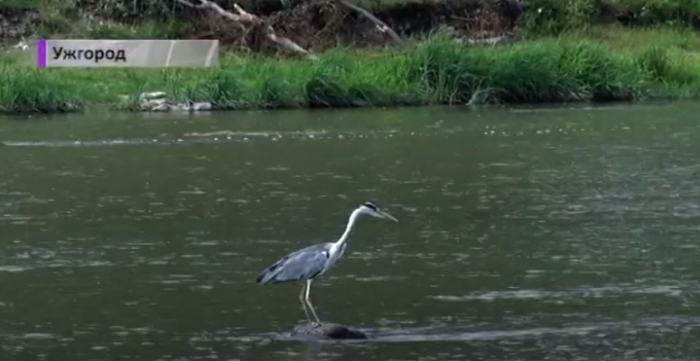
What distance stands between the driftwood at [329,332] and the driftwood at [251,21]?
2882 cm

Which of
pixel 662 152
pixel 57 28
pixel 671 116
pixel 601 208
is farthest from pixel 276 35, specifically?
pixel 601 208

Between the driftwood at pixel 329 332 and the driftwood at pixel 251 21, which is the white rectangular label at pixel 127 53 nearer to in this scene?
the driftwood at pixel 251 21

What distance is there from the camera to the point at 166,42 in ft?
139

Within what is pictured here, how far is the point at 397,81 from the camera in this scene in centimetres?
3700

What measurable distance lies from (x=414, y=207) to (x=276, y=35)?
24368 mm

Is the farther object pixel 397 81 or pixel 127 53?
pixel 127 53

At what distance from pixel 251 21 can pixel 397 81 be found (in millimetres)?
8165

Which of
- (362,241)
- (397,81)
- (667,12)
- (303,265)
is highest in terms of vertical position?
(303,265)

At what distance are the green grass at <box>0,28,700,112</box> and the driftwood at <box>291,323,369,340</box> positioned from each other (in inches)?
901

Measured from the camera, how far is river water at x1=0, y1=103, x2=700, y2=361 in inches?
515

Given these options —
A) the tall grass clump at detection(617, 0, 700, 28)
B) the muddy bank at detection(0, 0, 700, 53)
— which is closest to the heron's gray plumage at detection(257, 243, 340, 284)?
the muddy bank at detection(0, 0, 700, 53)

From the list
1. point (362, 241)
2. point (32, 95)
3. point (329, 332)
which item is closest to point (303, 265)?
point (329, 332)

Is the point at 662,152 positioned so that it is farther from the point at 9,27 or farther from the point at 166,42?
the point at 9,27

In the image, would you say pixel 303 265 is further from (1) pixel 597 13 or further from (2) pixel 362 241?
(1) pixel 597 13
